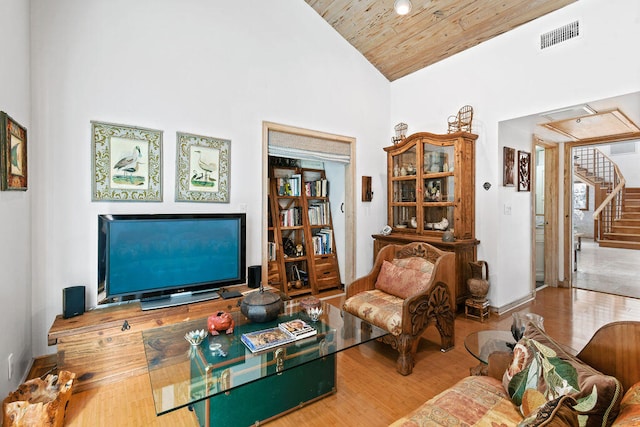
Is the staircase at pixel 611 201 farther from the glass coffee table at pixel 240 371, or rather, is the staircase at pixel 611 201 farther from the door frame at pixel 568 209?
the glass coffee table at pixel 240 371

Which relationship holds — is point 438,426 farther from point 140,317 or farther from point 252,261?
point 252,261

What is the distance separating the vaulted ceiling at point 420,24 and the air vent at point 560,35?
0.21m

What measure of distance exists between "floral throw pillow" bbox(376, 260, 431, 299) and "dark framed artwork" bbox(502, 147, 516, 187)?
5.61ft

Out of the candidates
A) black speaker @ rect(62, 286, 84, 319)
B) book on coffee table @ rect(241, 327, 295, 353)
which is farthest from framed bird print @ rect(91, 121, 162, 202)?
book on coffee table @ rect(241, 327, 295, 353)

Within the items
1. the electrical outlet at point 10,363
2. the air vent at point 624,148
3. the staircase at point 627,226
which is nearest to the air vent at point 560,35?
the electrical outlet at point 10,363

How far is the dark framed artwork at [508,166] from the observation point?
3525mm

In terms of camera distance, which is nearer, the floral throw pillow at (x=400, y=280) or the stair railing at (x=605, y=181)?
the floral throw pillow at (x=400, y=280)

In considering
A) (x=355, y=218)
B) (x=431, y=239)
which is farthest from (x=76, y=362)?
(x=431, y=239)

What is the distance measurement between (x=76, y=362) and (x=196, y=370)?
3.83ft

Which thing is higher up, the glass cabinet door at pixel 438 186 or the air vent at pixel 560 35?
the air vent at pixel 560 35

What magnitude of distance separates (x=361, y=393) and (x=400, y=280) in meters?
1.09

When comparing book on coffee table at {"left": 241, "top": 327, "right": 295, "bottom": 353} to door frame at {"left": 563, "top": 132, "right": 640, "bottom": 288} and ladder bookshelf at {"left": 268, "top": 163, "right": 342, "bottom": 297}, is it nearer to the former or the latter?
ladder bookshelf at {"left": 268, "top": 163, "right": 342, "bottom": 297}

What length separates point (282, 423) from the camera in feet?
5.82

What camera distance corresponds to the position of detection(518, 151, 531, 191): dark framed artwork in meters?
3.79
